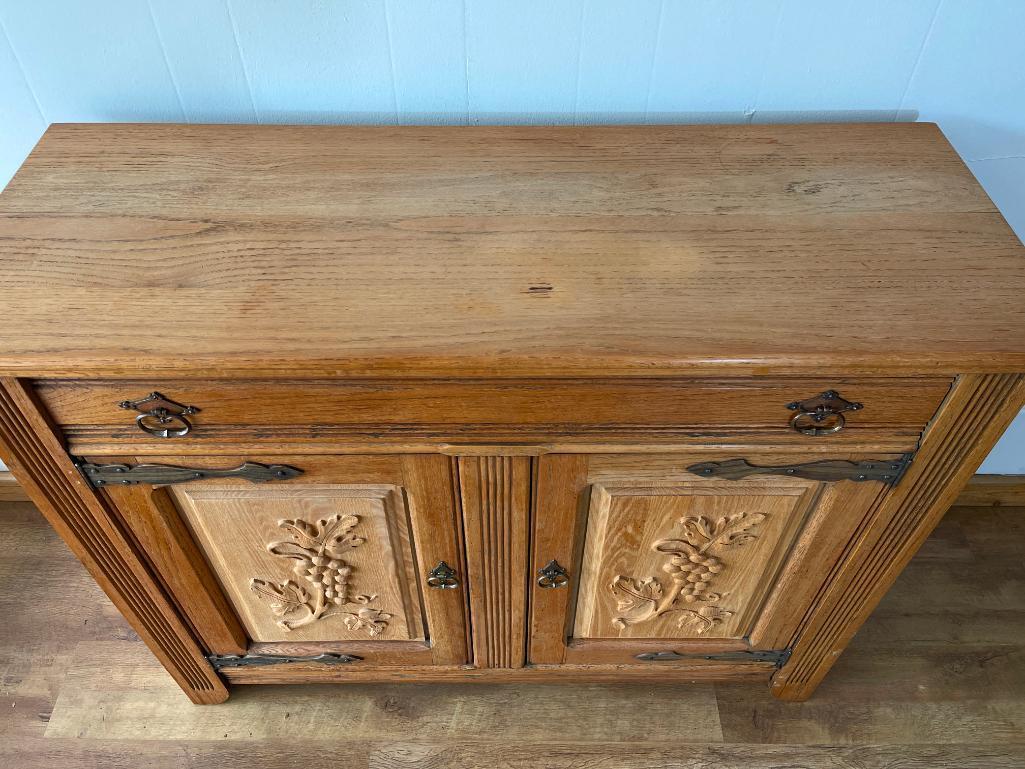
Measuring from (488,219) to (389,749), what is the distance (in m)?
0.89

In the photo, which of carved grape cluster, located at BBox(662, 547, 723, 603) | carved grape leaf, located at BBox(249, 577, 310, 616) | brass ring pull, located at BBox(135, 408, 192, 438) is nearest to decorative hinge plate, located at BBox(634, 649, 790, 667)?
carved grape cluster, located at BBox(662, 547, 723, 603)

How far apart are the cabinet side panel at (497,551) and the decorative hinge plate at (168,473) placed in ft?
0.68

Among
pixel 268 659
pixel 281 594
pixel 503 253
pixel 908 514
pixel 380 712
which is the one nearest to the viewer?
pixel 503 253

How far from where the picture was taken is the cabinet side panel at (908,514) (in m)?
0.82

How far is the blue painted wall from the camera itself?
0.99 metres

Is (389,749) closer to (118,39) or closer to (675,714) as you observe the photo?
(675,714)

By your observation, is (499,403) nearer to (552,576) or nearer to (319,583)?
(552,576)

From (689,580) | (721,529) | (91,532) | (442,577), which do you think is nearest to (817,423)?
(721,529)

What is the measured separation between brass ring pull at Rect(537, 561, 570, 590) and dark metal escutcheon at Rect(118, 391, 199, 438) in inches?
18.3

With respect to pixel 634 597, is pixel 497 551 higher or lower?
higher

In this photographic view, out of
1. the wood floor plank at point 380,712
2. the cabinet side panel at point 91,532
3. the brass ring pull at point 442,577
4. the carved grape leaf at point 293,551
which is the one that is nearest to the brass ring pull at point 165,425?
the cabinet side panel at point 91,532

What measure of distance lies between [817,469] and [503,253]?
0.43m

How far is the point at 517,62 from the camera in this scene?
104 centimetres

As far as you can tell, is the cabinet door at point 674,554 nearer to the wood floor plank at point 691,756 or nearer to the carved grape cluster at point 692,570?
the carved grape cluster at point 692,570
